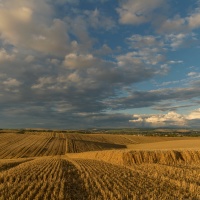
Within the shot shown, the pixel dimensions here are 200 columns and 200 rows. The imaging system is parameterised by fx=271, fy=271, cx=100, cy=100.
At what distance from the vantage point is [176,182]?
16828mm

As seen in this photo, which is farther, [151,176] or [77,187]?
[151,176]

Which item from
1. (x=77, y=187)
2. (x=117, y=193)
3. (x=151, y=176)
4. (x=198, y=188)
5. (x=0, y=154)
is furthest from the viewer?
(x=0, y=154)

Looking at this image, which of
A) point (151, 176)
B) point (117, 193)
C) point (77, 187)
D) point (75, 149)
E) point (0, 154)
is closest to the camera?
point (117, 193)

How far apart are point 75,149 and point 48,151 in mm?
8988

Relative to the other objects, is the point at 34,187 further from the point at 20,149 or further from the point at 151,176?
the point at 20,149

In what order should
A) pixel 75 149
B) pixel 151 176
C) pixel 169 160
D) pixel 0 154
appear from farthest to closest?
pixel 75 149 → pixel 0 154 → pixel 169 160 → pixel 151 176

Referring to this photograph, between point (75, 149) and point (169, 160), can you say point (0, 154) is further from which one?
point (169, 160)

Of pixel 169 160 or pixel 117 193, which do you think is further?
pixel 169 160

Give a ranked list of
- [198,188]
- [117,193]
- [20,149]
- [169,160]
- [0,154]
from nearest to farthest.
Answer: [117,193], [198,188], [169,160], [0,154], [20,149]

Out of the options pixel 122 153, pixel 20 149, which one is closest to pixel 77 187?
pixel 122 153

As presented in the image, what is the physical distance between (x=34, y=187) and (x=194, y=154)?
2559 centimetres

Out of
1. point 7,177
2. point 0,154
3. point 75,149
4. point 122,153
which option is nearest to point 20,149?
point 0,154

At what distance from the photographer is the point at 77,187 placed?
53.2 ft

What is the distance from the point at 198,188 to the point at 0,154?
192 feet
